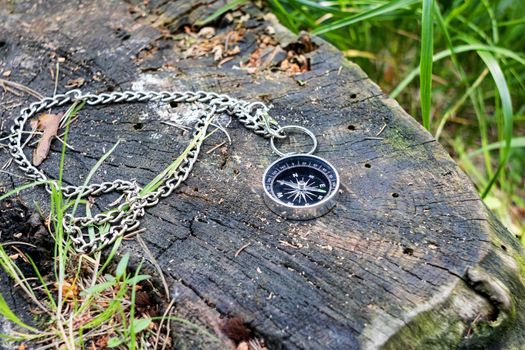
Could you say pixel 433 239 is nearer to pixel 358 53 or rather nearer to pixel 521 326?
Answer: pixel 521 326

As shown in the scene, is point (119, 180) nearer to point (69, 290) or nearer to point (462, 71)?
point (69, 290)

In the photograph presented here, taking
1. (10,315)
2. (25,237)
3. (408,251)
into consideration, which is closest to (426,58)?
(408,251)

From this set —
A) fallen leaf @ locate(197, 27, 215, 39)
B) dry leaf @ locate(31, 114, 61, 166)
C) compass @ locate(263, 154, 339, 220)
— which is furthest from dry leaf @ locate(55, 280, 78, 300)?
fallen leaf @ locate(197, 27, 215, 39)

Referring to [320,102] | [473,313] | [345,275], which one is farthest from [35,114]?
[473,313]

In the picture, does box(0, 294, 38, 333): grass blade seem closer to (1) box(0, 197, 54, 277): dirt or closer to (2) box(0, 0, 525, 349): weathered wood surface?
(1) box(0, 197, 54, 277): dirt

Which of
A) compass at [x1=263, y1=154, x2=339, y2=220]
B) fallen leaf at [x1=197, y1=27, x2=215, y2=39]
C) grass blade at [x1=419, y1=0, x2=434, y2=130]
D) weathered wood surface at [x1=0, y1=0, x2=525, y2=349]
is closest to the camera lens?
weathered wood surface at [x1=0, y1=0, x2=525, y2=349]

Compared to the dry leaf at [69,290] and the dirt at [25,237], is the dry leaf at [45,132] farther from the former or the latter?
the dry leaf at [69,290]
